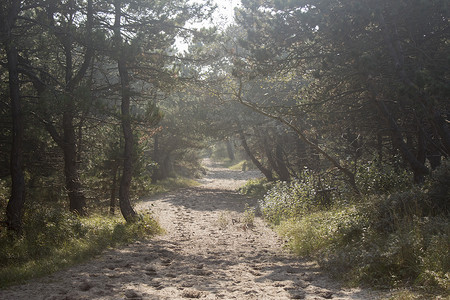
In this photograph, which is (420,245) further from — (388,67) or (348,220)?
(388,67)

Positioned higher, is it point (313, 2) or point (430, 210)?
point (313, 2)

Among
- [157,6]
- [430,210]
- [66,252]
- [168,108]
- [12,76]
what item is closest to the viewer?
[430,210]

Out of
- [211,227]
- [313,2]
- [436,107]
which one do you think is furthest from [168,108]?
[436,107]

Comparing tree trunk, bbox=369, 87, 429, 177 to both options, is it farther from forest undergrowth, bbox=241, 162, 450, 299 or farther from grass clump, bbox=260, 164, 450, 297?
grass clump, bbox=260, 164, 450, 297

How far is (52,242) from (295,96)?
798cm

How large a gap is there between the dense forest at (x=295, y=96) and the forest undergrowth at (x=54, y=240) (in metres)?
0.36

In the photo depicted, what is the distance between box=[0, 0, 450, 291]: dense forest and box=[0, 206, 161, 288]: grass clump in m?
0.41

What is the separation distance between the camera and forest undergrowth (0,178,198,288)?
697 cm

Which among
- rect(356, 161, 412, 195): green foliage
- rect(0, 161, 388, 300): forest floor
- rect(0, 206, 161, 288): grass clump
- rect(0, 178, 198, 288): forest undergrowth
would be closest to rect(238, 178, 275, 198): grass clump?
rect(0, 161, 388, 300): forest floor

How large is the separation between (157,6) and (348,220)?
8.01 meters

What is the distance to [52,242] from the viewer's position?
8406mm

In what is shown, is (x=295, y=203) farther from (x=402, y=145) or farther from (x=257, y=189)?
(x=257, y=189)

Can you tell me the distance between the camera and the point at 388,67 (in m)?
9.88

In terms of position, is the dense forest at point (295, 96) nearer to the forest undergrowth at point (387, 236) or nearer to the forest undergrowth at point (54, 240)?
the forest undergrowth at point (387, 236)
